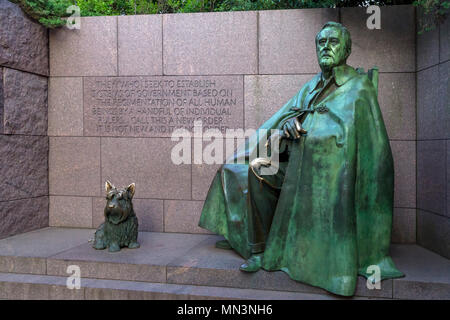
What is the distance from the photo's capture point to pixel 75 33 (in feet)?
20.0

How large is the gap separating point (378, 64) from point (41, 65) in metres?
4.94

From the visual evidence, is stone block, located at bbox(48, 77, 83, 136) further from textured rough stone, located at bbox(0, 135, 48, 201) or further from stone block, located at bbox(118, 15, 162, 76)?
stone block, located at bbox(118, 15, 162, 76)

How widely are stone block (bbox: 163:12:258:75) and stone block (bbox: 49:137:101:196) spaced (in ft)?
5.58

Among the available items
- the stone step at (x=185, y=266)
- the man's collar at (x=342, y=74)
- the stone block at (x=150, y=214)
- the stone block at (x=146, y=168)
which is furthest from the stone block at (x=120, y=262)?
the man's collar at (x=342, y=74)

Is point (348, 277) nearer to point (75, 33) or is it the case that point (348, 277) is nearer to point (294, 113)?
point (294, 113)

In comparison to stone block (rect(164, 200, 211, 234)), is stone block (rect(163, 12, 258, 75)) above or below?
above

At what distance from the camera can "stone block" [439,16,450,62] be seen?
445cm

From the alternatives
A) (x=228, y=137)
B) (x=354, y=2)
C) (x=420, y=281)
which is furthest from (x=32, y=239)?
(x=354, y=2)

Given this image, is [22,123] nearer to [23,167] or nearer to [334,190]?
[23,167]

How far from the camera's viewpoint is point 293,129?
384cm

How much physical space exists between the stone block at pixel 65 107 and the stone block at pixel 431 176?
16.1ft

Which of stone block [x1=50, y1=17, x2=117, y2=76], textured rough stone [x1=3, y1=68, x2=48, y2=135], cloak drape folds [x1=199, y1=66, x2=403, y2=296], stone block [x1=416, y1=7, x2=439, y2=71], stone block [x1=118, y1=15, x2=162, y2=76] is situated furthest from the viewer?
stone block [x1=50, y1=17, x2=117, y2=76]

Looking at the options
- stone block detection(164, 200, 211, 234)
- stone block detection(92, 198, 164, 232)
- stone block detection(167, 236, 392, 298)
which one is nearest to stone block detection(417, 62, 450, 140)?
stone block detection(167, 236, 392, 298)
